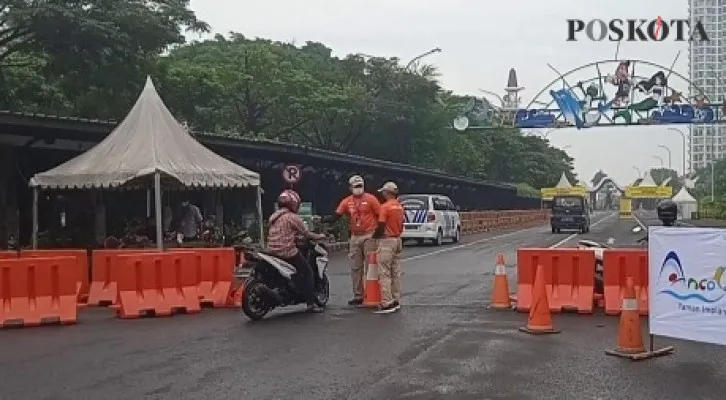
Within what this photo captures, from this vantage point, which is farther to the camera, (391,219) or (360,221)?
(360,221)

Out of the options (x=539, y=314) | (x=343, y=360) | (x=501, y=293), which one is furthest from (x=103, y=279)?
(x=539, y=314)

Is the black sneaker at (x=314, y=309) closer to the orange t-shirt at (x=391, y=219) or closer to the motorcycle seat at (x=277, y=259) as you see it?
the motorcycle seat at (x=277, y=259)

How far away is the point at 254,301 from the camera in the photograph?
41.2ft

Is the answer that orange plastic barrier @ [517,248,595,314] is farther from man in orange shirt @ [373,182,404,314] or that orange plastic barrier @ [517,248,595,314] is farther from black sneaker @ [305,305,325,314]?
black sneaker @ [305,305,325,314]

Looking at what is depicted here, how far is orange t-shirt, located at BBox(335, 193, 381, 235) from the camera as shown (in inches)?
560

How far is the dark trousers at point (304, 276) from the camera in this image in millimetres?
13172

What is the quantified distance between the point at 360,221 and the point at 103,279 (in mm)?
4318

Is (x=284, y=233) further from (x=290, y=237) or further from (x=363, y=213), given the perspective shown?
(x=363, y=213)

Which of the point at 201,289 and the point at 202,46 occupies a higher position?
the point at 202,46

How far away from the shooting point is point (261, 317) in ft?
41.8

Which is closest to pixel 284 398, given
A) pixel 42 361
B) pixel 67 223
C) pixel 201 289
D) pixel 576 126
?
pixel 42 361

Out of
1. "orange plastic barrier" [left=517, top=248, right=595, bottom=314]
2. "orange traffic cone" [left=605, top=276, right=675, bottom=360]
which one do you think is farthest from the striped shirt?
"orange traffic cone" [left=605, top=276, right=675, bottom=360]

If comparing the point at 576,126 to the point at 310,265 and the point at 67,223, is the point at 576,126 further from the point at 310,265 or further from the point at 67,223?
the point at 310,265

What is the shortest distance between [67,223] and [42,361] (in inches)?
641
